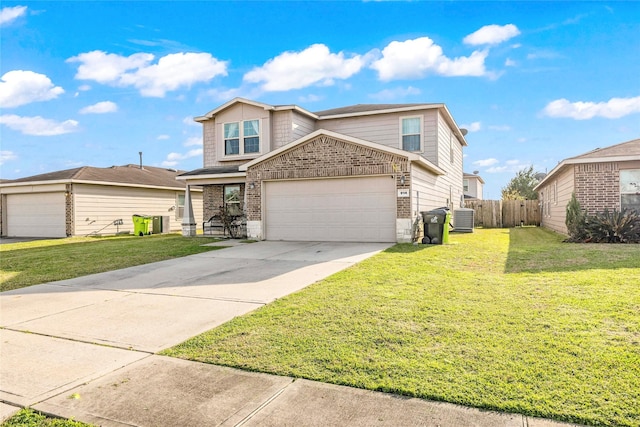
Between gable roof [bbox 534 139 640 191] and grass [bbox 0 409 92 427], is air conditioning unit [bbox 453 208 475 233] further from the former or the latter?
grass [bbox 0 409 92 427]

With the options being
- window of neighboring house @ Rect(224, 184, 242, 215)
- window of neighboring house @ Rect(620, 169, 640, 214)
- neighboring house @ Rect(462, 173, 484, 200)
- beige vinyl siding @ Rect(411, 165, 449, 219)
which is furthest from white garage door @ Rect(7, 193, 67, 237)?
neighboring house @ Rect(462, 173, 484, 200)

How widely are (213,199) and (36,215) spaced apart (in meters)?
9.94

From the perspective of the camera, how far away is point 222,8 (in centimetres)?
1252

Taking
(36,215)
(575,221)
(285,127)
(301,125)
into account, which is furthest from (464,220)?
(36,215)

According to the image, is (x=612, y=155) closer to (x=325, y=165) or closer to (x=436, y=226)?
(x=436, y=226)

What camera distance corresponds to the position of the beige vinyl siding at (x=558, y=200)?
50.3 feet

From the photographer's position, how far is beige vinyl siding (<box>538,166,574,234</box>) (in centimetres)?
1532

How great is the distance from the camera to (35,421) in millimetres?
2863

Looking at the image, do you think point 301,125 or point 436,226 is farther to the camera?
point 301,125

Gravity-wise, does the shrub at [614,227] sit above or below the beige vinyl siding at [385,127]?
below

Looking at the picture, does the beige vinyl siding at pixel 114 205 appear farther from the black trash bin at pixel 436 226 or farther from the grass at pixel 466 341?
the grass at pixel 466 341

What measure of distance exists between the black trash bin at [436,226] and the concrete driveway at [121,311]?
11.4 feet

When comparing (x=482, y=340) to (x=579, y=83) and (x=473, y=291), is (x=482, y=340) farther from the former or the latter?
(x=579, y=83)

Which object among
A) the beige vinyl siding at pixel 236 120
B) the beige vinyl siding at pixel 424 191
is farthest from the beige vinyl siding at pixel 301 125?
the beige vinyl siding at pixel 424 191
